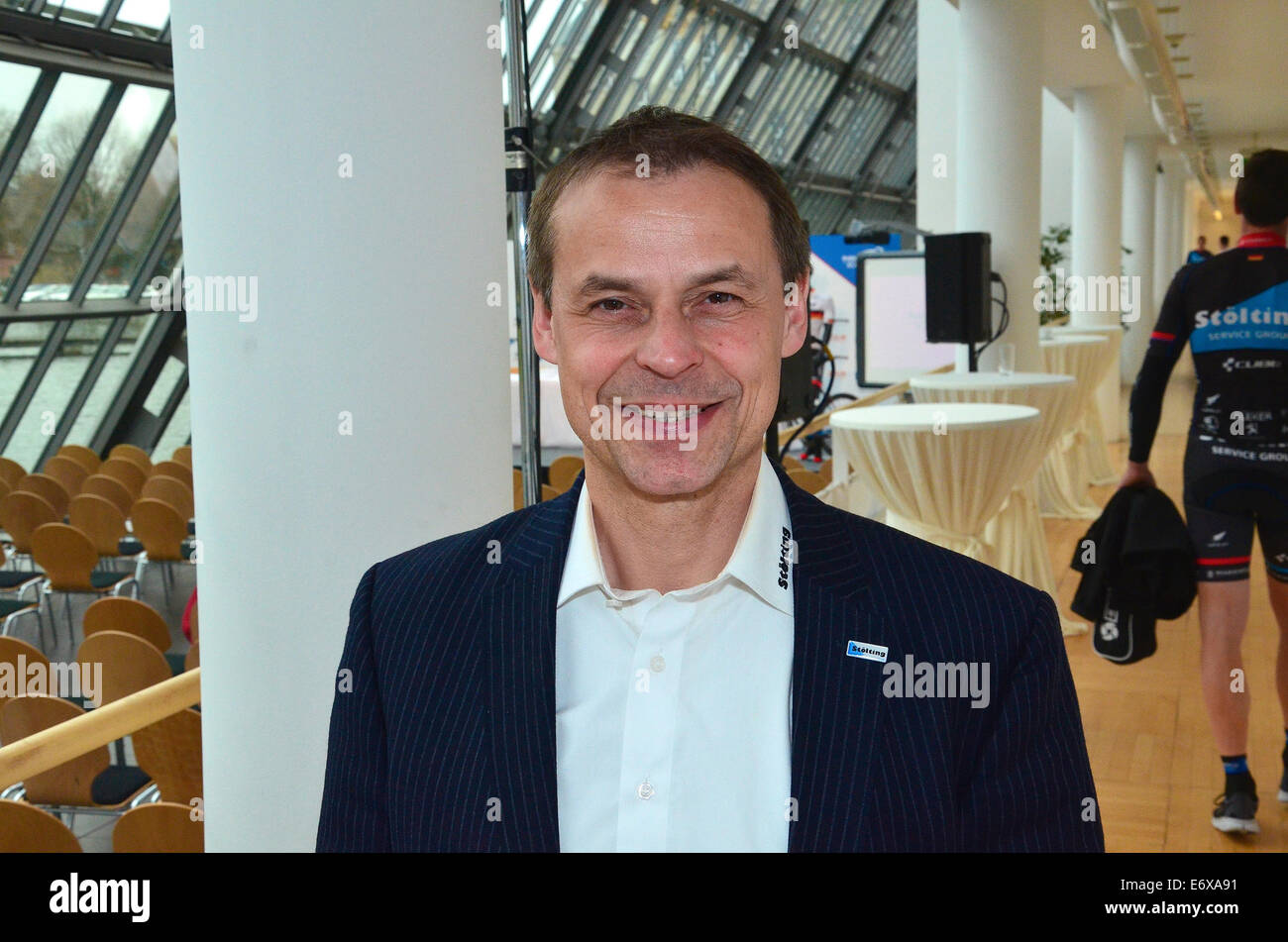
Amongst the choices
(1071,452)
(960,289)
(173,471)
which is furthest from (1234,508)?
(173,471)

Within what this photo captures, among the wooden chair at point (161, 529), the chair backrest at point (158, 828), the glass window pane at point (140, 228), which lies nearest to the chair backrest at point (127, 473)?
the wooden chair at point (161, 529)

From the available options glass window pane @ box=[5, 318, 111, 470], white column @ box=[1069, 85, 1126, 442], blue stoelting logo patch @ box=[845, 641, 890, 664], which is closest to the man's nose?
blue stoelting logo patch @ box=[845, 641, 890, 664]

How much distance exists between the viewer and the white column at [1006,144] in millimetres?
6664

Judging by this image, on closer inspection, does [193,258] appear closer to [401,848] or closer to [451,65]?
[451,65]

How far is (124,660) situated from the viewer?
390 centimetres

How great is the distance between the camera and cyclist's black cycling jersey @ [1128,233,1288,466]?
133 inches

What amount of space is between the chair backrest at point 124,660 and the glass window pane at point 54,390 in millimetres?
7464

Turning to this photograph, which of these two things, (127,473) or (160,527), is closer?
(160,527)

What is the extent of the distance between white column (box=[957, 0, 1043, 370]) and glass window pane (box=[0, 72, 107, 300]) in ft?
21.2

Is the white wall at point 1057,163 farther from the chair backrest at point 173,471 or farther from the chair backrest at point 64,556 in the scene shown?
the chair backrest at point 64,556

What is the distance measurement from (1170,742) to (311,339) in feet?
12.3

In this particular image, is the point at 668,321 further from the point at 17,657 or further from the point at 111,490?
the point at 111,490

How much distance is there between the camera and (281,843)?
1842 millimetres

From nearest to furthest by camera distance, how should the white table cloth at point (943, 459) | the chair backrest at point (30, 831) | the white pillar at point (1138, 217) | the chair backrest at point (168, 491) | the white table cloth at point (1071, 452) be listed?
the chair backrest at point (30, 831)
the white table cloth at point (943, 459)
the chair backrest at point (168, 491)
the white table cloth at point (1071, 452)
the white pillar at point (1138, 217)
